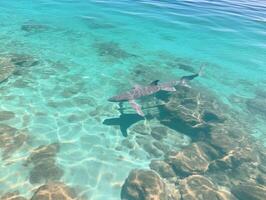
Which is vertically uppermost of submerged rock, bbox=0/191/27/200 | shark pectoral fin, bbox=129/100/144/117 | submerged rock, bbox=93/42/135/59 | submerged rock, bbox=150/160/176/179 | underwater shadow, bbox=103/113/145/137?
shark pectoral fin, bbox=129/100/144/117

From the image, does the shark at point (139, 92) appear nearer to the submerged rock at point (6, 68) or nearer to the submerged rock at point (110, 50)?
the submerged rock at point (6, 68)

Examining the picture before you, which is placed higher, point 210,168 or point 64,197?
point 64,197

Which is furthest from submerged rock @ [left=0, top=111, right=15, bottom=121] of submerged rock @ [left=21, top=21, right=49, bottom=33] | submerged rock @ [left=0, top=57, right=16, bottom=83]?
submerged rock @ [left=21, top=21, right=49, bottom=33]

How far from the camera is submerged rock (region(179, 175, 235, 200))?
368 inches

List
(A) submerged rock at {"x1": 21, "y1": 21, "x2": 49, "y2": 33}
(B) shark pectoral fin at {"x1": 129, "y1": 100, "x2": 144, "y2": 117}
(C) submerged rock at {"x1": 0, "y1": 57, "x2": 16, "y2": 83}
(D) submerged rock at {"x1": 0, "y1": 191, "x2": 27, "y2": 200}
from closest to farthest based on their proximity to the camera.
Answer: (D) submerged rock at {"x1": 0, "y1": 191, "x2": 27, "y2": 200}, (B) shark pectoral fin at {"x1": 129, "y1": 100, "x2": 144, "y2": 117}, (C) submerged rock at {"x1": 0, "y1": 57, "x2": 16, "y2": 83}, (A) submerged rock at {"x1": 21, "y1": 21, "x2": 49, "y2": 33}

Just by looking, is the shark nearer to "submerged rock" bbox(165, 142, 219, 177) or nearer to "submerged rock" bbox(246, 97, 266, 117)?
"submerged rock" bbox(165, 142, 219, 177)

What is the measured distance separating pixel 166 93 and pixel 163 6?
22.8 m

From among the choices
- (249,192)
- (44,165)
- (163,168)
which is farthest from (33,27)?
(249,192)

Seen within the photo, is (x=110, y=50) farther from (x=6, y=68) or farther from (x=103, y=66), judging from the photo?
(x=6, y=68)

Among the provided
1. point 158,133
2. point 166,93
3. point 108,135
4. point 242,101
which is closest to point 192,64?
point 242,101

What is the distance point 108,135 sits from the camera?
469 inches

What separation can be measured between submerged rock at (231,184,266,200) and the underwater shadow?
5041mm

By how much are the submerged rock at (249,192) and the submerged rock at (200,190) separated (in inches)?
10.8

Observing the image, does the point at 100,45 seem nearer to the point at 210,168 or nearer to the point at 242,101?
the point at 242,101
